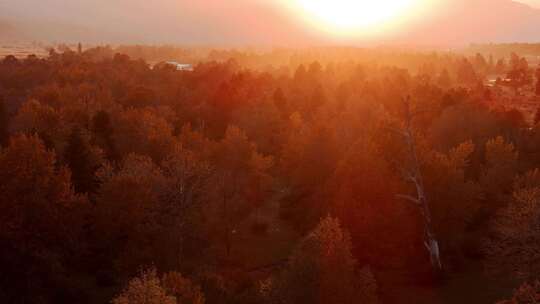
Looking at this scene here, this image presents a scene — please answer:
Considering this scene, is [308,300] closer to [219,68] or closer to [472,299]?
[472,299]

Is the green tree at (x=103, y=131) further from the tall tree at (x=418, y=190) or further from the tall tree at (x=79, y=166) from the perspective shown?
the tall tree at (x=418, y=190)

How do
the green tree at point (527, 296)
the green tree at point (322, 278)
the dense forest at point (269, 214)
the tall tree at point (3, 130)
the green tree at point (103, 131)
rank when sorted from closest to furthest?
the green tree at point (527, 296), the green tree at point (322, 278), the dense forest at point (269, 214), the green tree at point (103, 131), the tall tree at point (3, 130)

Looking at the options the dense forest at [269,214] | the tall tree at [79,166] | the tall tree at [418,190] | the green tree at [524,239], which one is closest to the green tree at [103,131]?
the dense forest at [269,214]

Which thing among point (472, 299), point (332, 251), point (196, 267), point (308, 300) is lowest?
point (472, 299)

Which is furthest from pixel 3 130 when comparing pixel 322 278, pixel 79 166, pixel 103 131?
pixel 322 278

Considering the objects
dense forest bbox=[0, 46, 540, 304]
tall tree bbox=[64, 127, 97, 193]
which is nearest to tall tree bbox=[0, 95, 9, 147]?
dense forest bbox=[0, 46, 540, 304]

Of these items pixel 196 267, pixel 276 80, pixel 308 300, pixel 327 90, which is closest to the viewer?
pixel 308 300

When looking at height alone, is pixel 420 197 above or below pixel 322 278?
above

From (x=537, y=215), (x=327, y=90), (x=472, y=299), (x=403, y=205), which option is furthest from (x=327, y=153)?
(x=327, y=90)

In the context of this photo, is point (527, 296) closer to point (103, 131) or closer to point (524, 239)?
point (524, 239)

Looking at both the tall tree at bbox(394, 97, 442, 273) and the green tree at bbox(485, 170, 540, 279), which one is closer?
the green tree at bbox(485, 170, 540, 279)

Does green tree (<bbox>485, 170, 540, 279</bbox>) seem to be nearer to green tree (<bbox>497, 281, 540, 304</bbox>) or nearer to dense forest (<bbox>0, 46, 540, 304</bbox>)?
dense forest (<bbox>0, 46, 540, 304</bbox>)
